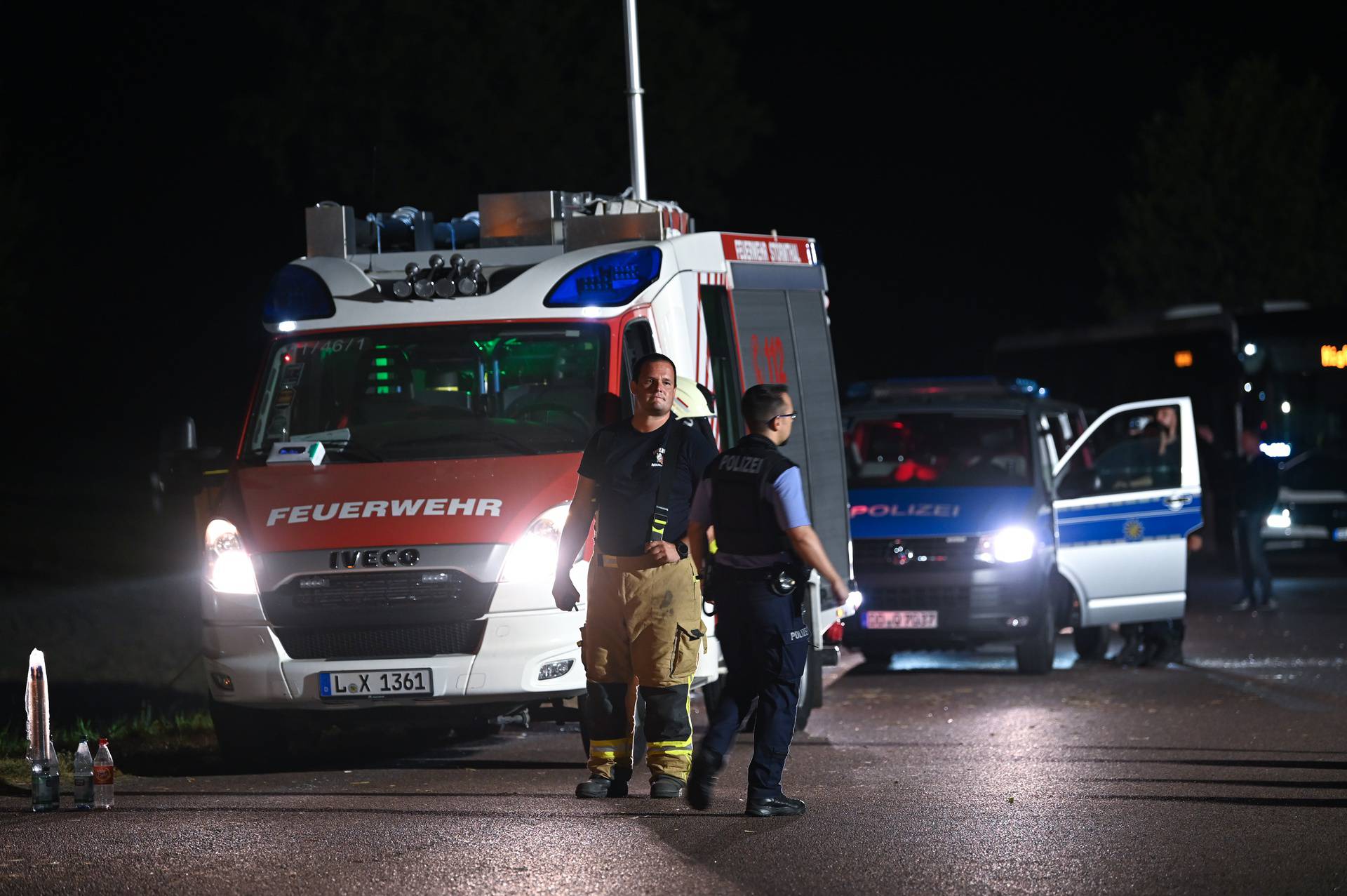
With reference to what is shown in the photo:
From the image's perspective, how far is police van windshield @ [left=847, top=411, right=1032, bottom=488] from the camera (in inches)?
555

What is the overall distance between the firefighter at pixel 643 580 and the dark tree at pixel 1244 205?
39.8m

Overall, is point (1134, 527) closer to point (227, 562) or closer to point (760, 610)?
point (760, 610)

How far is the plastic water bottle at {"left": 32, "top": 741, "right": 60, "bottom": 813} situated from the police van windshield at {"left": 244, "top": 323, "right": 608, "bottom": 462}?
196 centimetres

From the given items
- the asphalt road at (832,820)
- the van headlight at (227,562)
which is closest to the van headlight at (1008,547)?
the asphalt road at (832,820)

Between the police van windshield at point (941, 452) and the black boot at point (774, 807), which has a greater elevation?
the police van windshield at point (941, 452)

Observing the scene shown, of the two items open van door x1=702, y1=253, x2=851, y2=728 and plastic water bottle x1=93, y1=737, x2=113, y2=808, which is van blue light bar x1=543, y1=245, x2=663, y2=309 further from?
plastic water bottle x1=93, y1=737, x2=113, y2=808

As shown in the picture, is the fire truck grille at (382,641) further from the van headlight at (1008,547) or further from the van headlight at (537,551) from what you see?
the van headlight at (1008,547)

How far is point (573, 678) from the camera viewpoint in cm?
925

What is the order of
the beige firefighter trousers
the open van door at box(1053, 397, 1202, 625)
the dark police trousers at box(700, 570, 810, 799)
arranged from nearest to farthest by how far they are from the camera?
the dark police trousers at box(700, 570, 810, 799), the beige firefighter trousers, the open van door at box(1053, 397, 1202, 625)

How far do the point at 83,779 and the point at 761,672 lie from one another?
2.97 meters

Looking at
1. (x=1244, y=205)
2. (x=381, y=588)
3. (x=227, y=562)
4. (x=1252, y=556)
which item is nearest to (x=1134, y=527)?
(x=1252, y=556)

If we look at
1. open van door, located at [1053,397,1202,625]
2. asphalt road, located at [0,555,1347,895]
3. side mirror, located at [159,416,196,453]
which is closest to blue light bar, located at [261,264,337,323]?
side mirror, located at [159,416,196,453]

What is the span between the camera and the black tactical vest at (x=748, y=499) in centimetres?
799

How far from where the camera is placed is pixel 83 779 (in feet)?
28.0
